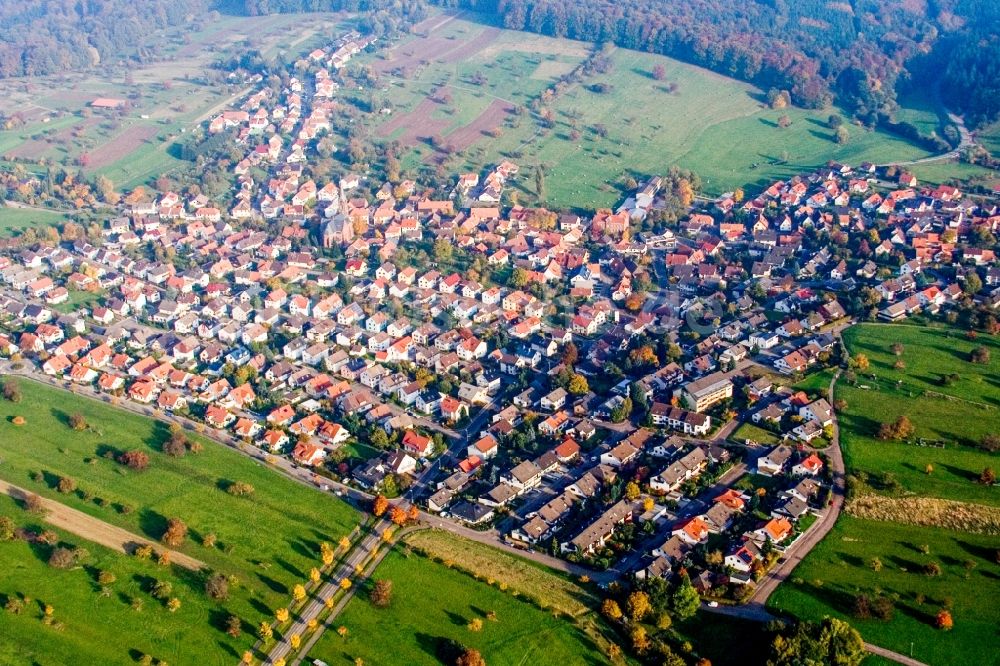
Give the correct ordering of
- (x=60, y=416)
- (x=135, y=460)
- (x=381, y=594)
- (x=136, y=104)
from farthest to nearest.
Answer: (x=136, y=104) → (x=60, y=416) → (x=135, y=460) → (x=381, y=594)

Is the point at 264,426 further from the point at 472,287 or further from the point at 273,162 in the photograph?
the point at 273,162

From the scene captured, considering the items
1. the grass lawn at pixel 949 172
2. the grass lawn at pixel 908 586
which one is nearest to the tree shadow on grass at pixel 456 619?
the grass lawn at pixel 908 586

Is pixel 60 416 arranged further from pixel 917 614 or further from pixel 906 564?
pixel 917 614

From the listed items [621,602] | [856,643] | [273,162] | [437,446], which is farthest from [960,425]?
[273,162]

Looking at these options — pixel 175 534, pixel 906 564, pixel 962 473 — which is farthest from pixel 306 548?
pixel 962 473

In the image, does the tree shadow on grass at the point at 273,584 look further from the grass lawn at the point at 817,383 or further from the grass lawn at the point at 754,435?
the grass lawn at the point at 817,383

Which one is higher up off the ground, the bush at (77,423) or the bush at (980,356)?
the bush at (980,356)
